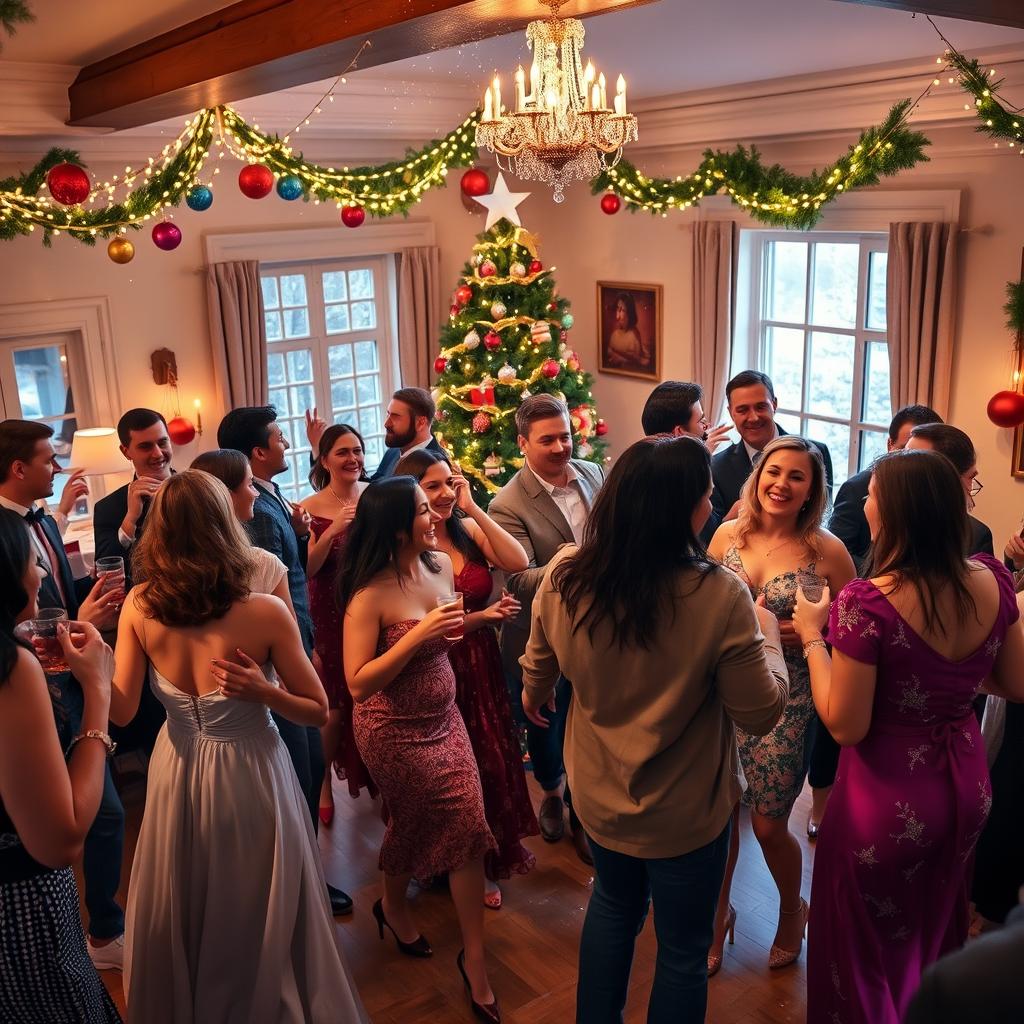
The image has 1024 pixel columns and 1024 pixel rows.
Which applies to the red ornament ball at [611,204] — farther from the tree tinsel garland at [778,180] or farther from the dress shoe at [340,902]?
the dress shoe at [340,902]

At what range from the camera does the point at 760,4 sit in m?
3.98

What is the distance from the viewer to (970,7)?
110 inches

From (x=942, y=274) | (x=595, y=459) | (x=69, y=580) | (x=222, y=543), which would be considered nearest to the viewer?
(x=222, y=543)

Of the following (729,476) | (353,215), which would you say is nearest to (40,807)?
(729,476)

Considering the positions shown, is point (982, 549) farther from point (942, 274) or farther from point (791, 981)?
point (942, 274)

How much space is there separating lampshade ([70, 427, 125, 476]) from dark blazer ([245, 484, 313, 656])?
2412 millimetres

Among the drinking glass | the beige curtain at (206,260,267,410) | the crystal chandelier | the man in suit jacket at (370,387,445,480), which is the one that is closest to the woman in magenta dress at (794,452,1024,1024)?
the drinking glass

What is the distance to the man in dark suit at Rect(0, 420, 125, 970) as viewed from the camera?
3111 millimetres

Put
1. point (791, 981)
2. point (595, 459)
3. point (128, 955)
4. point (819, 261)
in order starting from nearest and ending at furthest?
point (128, 955)
point (791, 981)
point (819, 261)
point (595, 459)

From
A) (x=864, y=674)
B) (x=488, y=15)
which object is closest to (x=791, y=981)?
(x=864, y=674)

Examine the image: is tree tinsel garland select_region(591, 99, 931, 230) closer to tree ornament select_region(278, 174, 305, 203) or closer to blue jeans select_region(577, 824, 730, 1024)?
tree ornament select_region(278, 174, 305, 203)

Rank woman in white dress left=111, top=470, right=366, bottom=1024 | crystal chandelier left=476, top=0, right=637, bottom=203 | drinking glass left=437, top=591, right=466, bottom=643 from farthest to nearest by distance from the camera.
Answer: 1. crystal chandelier left=476, top=0, right=637, bottom=203
2. drinking glass left=437, top=591, right=466, bottom=643
3. woman in white dress left=111, top=470, right=366, bottom=1024

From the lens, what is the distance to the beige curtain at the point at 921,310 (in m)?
5.40

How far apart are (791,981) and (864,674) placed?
4.30 ft
